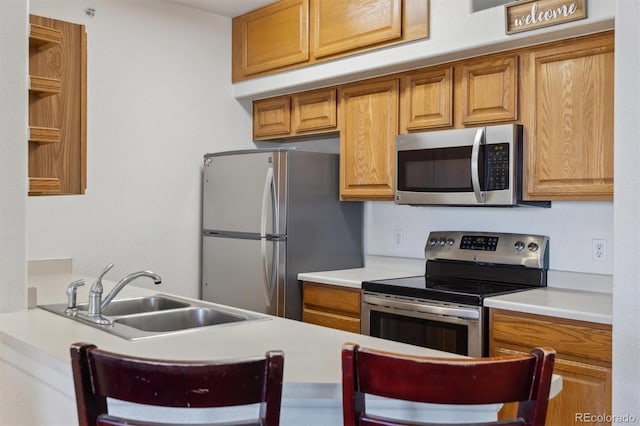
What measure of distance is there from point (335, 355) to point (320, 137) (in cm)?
261

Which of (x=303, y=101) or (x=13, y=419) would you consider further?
(x=303, y=101)

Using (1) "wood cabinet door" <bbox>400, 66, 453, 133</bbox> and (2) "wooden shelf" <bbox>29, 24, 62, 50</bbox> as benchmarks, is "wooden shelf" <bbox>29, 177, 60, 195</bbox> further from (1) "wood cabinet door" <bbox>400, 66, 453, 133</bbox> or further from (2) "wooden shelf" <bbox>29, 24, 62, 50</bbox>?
(1) "wood cabinet door" <bbox>400, 66, 453, 133</bbox>

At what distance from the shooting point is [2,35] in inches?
79.4

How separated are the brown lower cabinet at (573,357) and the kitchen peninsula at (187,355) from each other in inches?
37.5

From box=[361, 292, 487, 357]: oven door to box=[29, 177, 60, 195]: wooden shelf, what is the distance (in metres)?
1.58

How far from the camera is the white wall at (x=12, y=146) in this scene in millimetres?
2018

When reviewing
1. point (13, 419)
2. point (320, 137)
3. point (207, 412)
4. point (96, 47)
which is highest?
point (96, 47)

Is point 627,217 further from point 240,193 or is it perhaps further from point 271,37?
point 271,37

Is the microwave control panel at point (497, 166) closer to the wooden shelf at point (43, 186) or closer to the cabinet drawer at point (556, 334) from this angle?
the cabinet drawer at point (556, 334)

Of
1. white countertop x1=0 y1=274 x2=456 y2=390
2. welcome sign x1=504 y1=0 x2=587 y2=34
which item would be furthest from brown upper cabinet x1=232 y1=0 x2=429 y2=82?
white countertop x1=0 y1=274 x2=456 y2=390

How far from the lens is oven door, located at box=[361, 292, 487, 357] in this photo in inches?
103

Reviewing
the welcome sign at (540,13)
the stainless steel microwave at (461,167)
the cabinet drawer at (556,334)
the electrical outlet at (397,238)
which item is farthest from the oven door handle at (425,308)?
the welcome sign at (540,13)

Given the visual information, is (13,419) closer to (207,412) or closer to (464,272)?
(207,412)

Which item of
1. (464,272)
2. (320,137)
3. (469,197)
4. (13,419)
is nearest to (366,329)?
(464,272)
